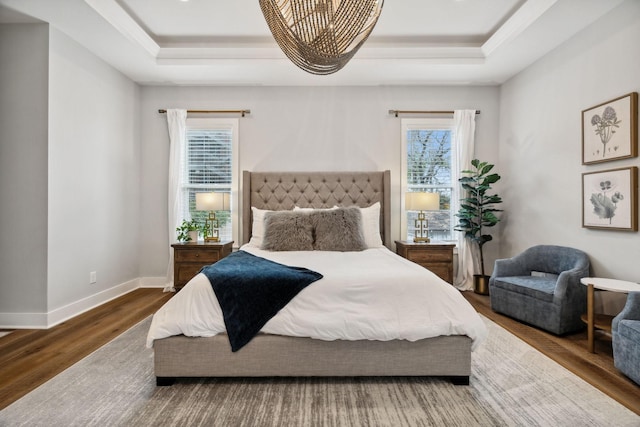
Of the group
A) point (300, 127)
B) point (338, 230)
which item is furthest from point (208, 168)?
point (338, 230)

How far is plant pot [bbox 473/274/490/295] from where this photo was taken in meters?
4.35

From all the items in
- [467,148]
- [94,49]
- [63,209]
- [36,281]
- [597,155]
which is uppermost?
[94,49]

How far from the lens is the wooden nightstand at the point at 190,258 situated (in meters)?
4.12

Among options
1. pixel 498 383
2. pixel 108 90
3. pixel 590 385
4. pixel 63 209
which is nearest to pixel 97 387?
pixel 63 209

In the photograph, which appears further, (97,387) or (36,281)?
(36,281)

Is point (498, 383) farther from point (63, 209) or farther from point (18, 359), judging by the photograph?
point (63, 209)

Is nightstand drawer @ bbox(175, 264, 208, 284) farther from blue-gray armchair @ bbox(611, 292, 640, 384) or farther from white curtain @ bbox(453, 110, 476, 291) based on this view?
blue-gray armchair @ bbox(611, 292, 640, 384)

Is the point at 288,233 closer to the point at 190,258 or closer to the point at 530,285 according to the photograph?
the point at 190,258

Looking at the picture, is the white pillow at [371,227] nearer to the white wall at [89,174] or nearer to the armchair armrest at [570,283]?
the armchair armrest at [570,283]

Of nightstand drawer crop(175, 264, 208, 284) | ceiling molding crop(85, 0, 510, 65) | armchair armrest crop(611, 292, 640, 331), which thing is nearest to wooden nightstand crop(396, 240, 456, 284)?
armchair armrest crop(611, 292, 640, 331)

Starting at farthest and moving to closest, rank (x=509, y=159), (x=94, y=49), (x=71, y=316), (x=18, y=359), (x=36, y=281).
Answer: (x=509, y=159), (x=94, y=49), (x=71, y=316), (x=36, y=281), (x=18, y=359)

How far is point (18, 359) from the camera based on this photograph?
2.46 metres

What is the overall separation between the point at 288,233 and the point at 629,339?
8.98 feet

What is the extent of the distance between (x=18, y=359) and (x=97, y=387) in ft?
3.02
